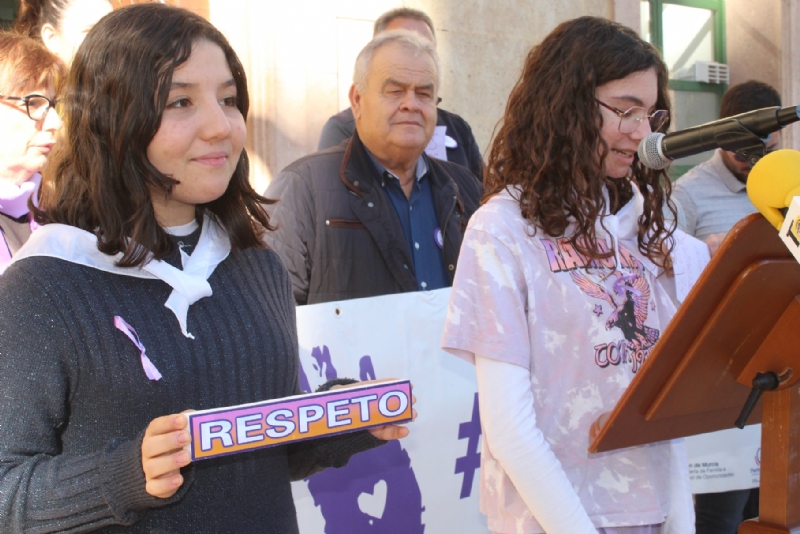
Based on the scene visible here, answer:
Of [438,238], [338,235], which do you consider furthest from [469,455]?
[338,235]

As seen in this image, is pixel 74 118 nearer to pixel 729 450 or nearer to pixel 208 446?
pixel 208 446

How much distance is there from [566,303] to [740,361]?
0.48m

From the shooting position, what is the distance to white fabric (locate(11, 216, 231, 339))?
59.5 inches

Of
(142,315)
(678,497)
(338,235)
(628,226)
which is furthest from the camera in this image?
(338,235)

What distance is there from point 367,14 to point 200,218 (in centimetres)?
378

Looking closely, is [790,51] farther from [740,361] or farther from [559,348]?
[740,361]

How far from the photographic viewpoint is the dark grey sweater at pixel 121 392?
134cm

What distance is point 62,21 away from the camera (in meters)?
3.37

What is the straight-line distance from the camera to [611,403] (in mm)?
1896

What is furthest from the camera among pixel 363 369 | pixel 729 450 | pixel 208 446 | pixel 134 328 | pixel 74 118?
pixel 729 450

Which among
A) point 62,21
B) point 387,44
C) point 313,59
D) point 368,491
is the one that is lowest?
point 368,491

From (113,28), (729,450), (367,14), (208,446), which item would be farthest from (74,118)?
(367,14)

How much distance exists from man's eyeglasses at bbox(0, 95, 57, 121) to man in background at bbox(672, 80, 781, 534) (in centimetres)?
281

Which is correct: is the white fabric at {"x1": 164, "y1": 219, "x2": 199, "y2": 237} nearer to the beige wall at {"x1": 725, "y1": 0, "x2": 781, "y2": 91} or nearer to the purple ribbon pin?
the purple ribbon pin
